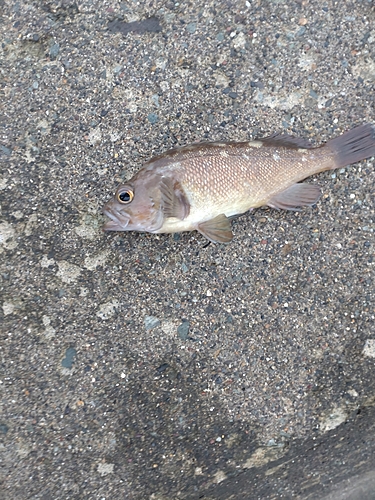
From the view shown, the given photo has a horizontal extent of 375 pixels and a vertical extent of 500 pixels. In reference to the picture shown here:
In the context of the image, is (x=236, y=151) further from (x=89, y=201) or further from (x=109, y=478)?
(x=109, y=478)

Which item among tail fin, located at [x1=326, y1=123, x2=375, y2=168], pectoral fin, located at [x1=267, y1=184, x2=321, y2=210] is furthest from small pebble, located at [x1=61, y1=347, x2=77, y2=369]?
tail fin, located at [x1=326, y1=123, x2=375, y2=168]

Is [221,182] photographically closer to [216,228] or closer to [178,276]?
Answer: [216,228]

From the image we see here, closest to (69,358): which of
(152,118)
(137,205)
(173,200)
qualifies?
(137,205)

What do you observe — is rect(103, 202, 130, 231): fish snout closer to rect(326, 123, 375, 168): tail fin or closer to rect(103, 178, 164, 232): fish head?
rect(103, 178, 164, 232): fish head

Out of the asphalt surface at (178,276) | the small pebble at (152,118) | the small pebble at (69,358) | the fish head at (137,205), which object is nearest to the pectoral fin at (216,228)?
the asphalt surface at (178,276)

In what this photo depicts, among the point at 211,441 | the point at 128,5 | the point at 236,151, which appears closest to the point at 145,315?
the point at 211,441

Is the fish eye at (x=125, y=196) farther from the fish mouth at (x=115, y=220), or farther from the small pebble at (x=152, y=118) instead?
the small pebble at (x=152, y=118)
